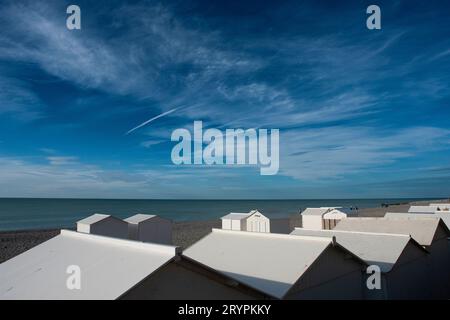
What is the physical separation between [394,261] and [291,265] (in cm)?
513

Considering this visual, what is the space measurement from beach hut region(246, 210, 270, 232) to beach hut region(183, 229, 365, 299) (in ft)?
59.3

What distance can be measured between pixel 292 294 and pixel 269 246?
8.13 feet

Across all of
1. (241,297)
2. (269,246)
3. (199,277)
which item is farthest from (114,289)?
(269,246)

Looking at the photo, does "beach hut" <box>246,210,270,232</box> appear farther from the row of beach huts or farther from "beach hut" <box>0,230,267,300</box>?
"beach hut" <box>0,230,267,300</box>

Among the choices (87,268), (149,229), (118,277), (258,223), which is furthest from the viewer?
(258,223)

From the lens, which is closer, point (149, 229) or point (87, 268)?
point (87, 268)

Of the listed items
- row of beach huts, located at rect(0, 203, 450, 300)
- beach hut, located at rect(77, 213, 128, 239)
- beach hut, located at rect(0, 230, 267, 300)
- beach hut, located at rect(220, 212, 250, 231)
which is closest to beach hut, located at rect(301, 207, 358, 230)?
→ beach hut, located at rect(220, 212, 250, 231)

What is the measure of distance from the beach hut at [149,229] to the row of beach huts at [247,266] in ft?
50.2

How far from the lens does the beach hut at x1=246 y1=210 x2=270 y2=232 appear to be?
30.0m

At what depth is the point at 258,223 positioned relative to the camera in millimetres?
31031

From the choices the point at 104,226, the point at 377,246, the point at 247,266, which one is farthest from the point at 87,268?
the point at 104,226

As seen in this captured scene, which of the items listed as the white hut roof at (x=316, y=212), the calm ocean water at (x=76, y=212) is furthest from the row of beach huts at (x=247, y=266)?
the calm ocean water at (x=76, y=212)

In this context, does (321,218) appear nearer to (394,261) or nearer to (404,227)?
(404,227)
